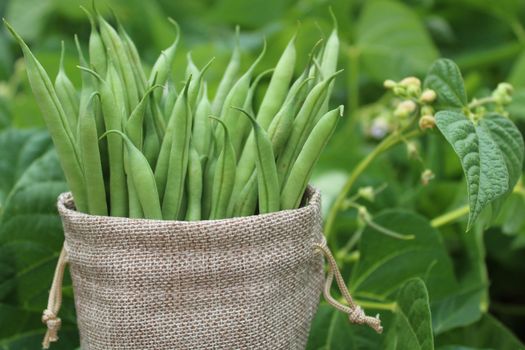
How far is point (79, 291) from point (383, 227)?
0.36 metres

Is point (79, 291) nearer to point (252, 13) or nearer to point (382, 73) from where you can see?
point (382, 73)

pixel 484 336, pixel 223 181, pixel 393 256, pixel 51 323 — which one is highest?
pixel 223 181

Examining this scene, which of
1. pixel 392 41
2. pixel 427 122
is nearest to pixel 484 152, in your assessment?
pixel 427 122

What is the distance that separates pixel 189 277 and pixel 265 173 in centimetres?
9

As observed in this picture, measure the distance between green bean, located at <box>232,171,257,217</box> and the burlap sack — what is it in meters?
0.03

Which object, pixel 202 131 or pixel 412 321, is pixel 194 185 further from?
pixel 412 321

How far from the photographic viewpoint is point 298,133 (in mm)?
607

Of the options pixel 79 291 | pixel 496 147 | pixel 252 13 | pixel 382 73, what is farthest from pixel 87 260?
pixel 252 13

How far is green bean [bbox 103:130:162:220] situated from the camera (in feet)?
1.86

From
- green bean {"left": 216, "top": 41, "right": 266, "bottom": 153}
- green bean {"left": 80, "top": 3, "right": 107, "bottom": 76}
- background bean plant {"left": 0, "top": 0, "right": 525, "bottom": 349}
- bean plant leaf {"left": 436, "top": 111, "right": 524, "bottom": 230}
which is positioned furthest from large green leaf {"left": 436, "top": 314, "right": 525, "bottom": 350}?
green bean {"left": 80, "top": 3, "right": 107, "bottom": 76}

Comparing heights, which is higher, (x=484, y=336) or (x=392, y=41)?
(x=392, y=41)

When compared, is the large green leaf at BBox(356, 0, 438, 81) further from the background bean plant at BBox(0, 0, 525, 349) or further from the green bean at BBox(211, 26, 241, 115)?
the green bean at BBox(211, 26, 241, 115)

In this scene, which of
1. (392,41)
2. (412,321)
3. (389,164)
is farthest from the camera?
(392,41)

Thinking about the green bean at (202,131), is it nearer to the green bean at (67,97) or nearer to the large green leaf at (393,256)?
the green bean at (67,97)
